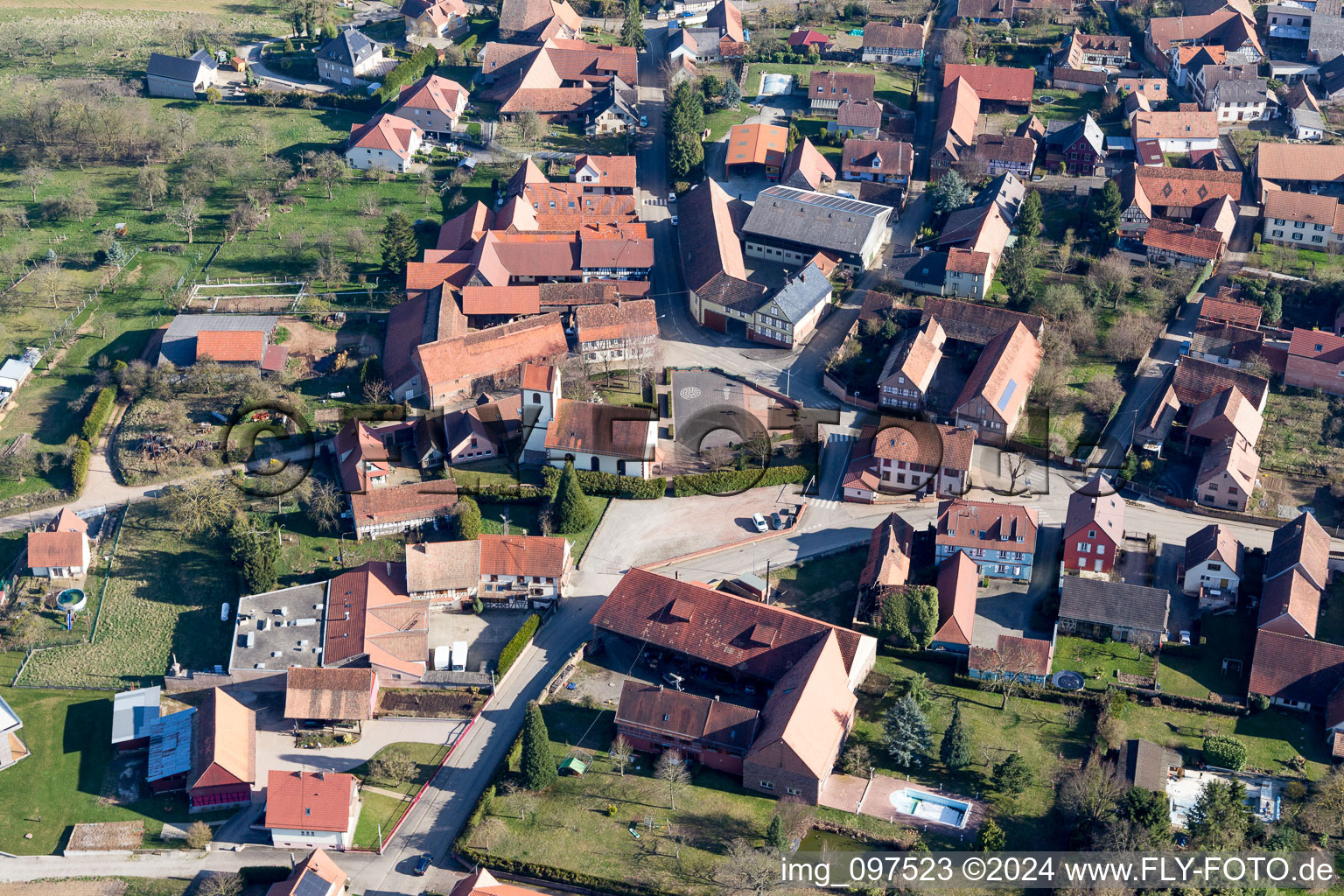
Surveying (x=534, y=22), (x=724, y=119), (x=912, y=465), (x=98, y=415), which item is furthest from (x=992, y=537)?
(x=534, y=22)

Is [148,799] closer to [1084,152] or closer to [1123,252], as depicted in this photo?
[1123,252]

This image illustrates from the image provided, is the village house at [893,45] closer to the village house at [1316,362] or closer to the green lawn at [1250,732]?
the village house at [1316,362]

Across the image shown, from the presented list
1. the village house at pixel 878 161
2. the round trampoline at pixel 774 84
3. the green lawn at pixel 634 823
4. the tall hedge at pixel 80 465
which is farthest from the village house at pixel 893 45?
the green lawn at pixel 634 823

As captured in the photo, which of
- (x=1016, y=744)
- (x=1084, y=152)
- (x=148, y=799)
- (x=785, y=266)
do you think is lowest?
(x=148, y=799)

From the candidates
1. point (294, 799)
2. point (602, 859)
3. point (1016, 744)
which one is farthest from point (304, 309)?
point (1016, 744)

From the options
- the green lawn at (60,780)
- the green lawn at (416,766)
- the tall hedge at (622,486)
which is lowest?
the green lawn at (60,780)

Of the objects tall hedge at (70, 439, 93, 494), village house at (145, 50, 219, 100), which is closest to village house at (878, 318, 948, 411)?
tall hedge at (70, 439, 93, 494)
